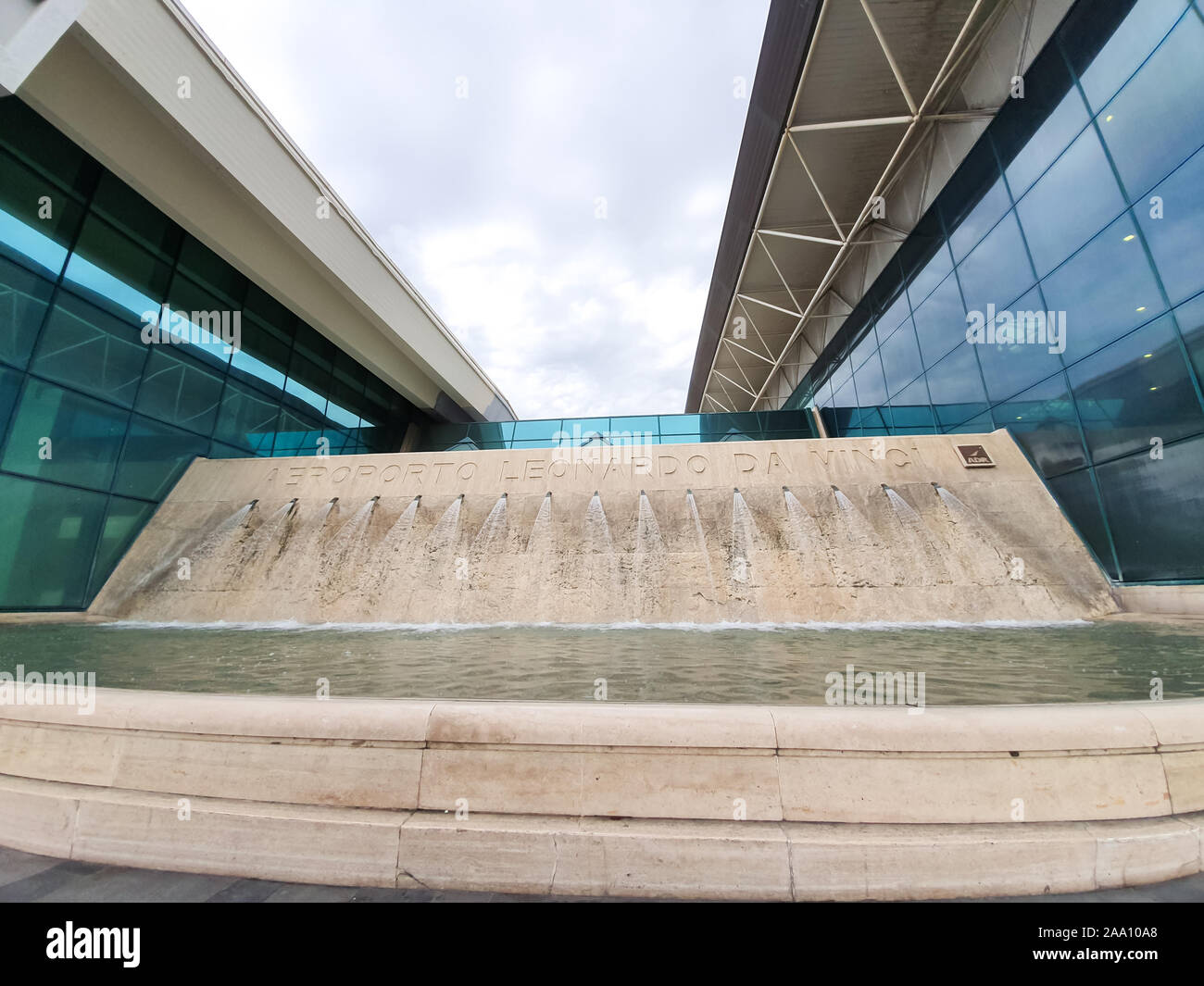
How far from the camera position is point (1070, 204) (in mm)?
10367

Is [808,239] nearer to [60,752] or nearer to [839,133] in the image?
[839,133]

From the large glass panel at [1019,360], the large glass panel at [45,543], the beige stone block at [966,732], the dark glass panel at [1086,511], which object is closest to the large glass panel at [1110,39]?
the large glass panel at [1019,360]

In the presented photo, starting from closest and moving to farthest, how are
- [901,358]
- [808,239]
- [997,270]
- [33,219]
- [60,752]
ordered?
[60,752] → [33,219] → [997,270] → [901,358] → [808,239]

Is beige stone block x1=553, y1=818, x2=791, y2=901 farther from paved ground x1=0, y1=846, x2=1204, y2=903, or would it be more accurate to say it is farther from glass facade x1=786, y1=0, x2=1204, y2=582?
glass facade x1=786, y1=0, x2=1204, y2=582

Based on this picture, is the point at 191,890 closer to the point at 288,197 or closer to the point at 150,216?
the point at 288,197

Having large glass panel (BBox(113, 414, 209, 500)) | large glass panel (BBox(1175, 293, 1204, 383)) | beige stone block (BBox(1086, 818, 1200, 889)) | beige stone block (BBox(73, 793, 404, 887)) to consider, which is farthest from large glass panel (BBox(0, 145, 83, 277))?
large glass panel (BBox(1175, 293, 1204, 383))

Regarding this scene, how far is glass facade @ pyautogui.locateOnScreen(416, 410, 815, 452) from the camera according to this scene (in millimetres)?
18562

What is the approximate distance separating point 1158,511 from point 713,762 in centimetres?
1183

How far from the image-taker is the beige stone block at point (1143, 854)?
6.78 ft

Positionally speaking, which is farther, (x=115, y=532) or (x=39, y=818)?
(x=115, y=532)

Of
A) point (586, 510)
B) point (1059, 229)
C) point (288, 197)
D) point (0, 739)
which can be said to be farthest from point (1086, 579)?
point (288, 197)

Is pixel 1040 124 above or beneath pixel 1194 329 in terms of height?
above

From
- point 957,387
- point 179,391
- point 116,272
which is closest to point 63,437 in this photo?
point 179,391
